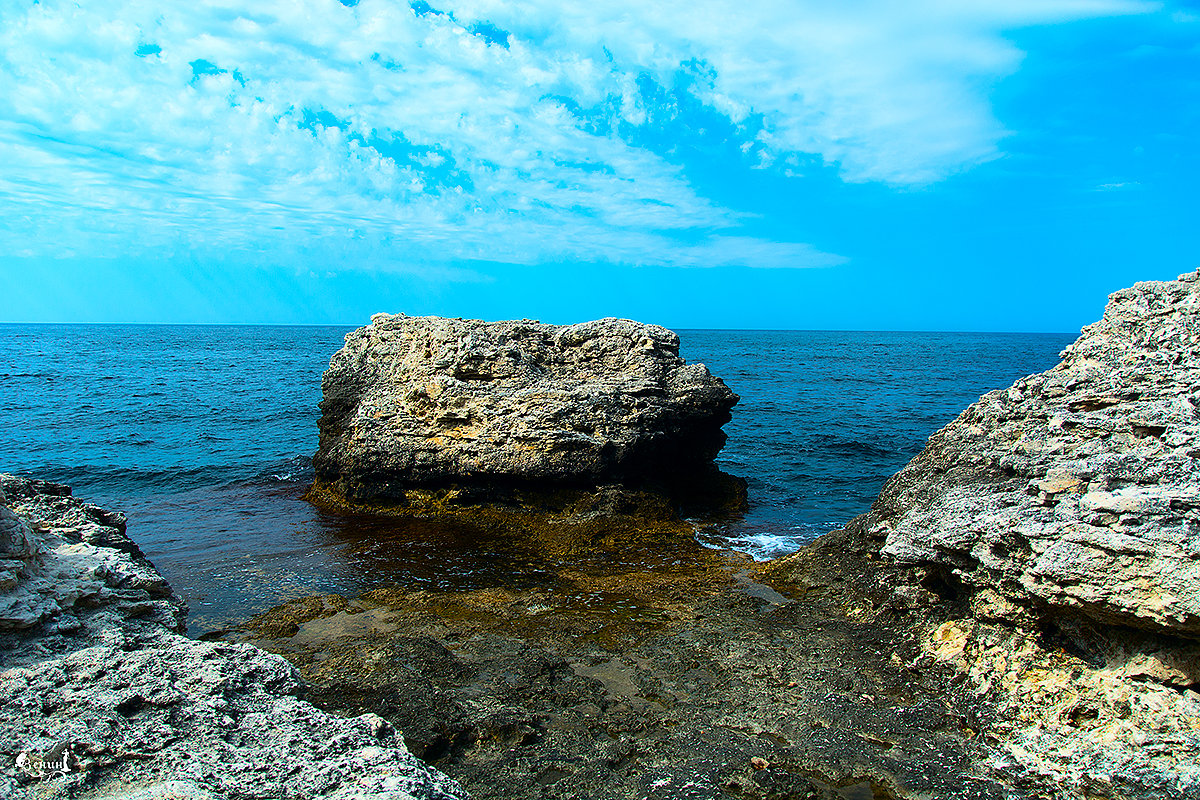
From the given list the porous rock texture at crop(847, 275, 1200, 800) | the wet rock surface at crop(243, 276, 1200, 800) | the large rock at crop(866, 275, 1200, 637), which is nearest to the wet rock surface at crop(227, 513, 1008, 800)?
the wet rock surface at crop(243, 276, 1200, 800)

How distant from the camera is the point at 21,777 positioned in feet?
12.7

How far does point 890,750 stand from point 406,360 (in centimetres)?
1466

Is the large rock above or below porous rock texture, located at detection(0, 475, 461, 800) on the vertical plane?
above

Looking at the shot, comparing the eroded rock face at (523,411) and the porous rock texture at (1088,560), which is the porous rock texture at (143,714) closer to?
the porous rock texture at (1088,560)

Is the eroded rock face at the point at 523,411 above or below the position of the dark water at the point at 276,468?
above

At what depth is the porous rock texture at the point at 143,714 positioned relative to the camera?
12.9 feet

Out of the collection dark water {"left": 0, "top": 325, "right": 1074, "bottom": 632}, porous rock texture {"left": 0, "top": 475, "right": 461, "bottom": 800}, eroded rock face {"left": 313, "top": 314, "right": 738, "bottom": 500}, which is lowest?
dark water {"left": 0, "top": 325, "right": 1074, "bottom": 632}

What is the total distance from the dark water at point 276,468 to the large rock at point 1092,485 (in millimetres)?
5602

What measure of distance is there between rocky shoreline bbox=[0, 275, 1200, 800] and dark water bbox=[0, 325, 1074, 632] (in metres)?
1.64

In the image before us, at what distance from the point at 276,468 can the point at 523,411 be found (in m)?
11.3

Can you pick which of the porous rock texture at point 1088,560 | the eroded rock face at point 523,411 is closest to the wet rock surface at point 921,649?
the porous rock texture at point 1088,560

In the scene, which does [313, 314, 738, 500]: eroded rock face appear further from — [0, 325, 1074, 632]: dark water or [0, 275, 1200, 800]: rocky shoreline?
[0, 275, 1200, 800]: rocky shoreline

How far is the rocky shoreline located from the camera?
15.2 ft

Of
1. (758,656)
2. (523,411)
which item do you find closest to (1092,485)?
(758,656)
